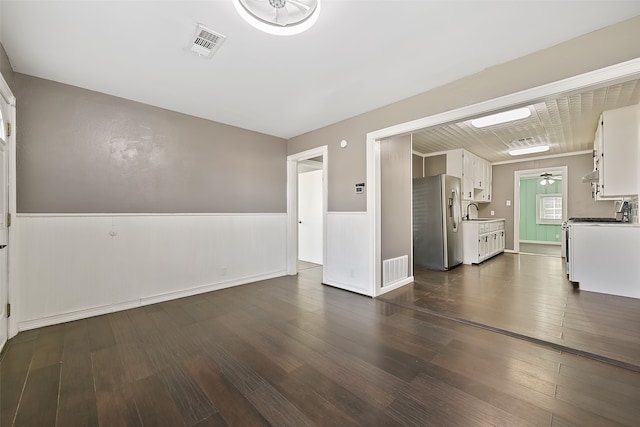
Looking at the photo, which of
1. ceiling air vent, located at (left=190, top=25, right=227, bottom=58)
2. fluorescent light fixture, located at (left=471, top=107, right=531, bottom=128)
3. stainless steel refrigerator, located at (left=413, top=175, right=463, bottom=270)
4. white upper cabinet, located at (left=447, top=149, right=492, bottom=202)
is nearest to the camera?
ceiling air vent, located at (left=190, top=25, right=227, bottom=58)

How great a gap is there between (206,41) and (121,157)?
1871 millimetres

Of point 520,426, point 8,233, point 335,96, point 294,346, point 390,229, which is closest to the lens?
point 520,426

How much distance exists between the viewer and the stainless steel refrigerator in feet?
15.9

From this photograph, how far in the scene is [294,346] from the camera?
210 centimetres

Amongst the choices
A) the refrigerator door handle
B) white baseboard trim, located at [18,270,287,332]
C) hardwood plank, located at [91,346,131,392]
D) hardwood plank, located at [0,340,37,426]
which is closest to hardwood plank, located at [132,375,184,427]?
hardwood plank, located at [91,346,131,392]

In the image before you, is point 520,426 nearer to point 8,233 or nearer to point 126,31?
point 126,31

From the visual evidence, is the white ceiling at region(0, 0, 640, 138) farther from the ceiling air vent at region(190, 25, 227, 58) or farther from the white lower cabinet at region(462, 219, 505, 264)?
the white lower cabinet at region(462, 219, 505, 264)

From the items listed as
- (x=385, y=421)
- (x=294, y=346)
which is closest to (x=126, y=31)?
(x=294, y=346)

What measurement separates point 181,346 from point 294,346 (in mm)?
958

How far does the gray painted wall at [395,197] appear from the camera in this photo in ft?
12.0

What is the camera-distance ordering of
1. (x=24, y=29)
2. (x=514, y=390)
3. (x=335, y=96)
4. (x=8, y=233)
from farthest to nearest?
(x=335, y=96)
(x=8, y=233)
(x=24, y=29)
(x=514, y=390)

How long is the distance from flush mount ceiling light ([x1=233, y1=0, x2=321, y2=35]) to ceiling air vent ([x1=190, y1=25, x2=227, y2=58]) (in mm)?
486

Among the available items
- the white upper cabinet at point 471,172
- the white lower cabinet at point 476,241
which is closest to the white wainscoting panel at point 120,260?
the white lower cabinet at point 476,241

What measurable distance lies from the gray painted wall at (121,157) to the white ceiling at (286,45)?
252 mm
